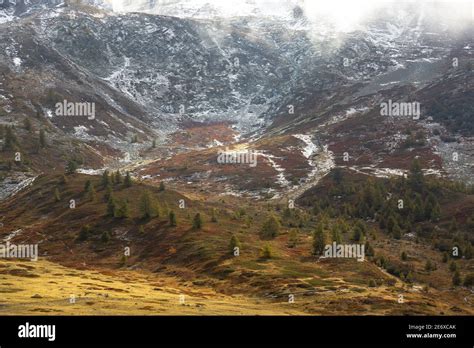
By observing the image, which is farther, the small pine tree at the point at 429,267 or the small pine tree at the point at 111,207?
the small pine tree at the point at 111,207

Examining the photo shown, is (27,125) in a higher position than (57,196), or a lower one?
higher

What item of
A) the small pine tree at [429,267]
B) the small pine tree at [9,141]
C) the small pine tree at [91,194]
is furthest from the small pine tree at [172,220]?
the small pine tree at [9,141]

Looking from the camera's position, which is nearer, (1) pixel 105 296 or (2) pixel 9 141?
(1) pixel 105 296

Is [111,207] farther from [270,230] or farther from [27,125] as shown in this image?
[27,125]

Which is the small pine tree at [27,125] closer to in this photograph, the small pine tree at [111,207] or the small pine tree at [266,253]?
the small pine tree at [111,207]

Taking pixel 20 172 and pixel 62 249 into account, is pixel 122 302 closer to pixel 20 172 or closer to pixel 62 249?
pixel 62 249

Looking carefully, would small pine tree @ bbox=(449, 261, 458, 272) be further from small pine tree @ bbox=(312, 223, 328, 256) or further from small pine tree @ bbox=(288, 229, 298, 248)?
small pine tree @ bbox=(288, 229, 298, 248)

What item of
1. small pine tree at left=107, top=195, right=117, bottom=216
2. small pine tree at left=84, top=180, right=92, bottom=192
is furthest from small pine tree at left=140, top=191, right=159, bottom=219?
small pine tree at left=84, top=180, right=92, bottom=192

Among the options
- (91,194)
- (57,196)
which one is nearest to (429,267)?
(91,194)

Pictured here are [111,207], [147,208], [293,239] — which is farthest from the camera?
[111,207]

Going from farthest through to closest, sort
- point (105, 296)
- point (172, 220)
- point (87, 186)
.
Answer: point (87, 186) → point (172, 220) → point (105, 296)
